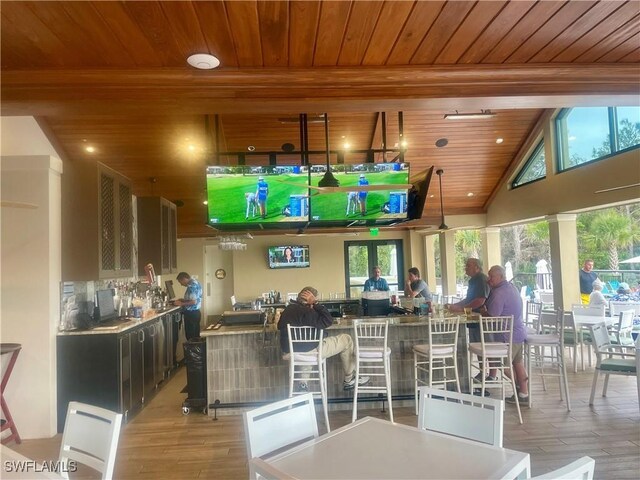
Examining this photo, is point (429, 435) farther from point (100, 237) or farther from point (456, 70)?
point (100, 237)

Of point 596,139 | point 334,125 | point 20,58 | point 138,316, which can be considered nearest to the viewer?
point 20,58

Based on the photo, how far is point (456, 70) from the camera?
2.73 meters

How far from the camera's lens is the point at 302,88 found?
2752 millimetres

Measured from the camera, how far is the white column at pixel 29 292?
4.11m

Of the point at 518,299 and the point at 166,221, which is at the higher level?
the point at 166,221

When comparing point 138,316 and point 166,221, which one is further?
point 166,221

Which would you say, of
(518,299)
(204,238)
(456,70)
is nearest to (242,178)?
(456,70)

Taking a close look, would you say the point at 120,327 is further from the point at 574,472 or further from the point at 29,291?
the point at 574,472

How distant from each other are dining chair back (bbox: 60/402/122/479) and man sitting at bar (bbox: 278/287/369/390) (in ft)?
7.68

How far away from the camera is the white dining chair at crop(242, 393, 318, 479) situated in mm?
1991

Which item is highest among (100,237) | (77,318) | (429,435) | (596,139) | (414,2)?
(596,139)

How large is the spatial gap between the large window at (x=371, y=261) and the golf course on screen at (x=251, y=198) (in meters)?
7.19

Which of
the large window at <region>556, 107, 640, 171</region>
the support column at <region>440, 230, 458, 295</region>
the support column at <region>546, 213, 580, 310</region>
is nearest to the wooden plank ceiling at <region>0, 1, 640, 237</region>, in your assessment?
→ the large window at <region>556, 107, 640, 171</region>

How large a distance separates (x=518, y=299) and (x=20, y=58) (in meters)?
Result: 4.82
